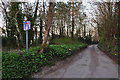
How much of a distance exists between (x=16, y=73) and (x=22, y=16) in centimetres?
1244

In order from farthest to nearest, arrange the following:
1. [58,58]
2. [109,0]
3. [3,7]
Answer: [3,7], [109,0], [58,58]

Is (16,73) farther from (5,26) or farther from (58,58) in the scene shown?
(5,26)

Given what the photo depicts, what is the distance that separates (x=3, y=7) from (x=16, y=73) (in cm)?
1501

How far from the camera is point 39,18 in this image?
1994 centimetres

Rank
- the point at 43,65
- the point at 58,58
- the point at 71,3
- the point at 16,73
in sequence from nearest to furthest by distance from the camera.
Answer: the point at 16,73, the point at 43,65, the point at 58,58, the point at 71,3

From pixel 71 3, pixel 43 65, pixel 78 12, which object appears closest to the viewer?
pixel 43 65

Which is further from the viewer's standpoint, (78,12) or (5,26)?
(78,12)

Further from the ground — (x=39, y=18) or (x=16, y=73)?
(x=39, y=18)

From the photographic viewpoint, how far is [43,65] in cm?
582

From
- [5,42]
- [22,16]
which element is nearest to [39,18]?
[22,16]

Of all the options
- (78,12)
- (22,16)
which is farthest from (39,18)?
(78,12)

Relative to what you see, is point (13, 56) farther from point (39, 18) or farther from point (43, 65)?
point (39, 18)

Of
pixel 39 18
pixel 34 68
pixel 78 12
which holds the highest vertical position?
pixel 78 12

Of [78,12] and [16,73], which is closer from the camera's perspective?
[16,73]
